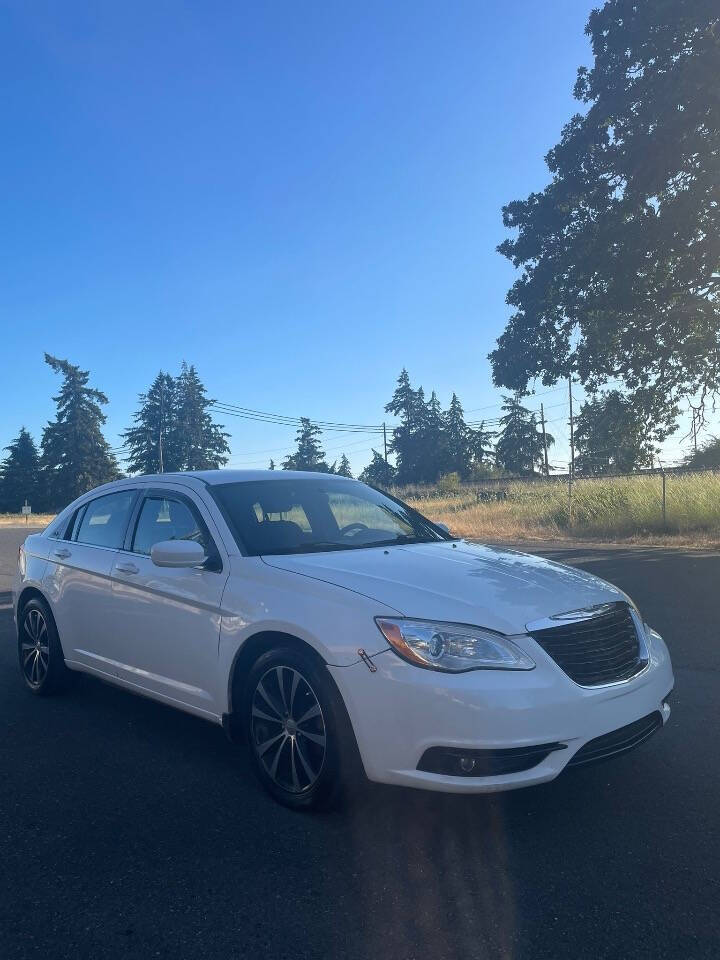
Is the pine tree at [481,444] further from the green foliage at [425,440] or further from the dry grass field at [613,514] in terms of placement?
the dry grass field at [613,514]

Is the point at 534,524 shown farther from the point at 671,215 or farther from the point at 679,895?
the point at 679,895

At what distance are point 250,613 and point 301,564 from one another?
0.35 m

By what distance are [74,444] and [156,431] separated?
801cm

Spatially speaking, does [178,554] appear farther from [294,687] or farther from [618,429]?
[618,429]

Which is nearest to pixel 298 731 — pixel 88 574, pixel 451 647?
pixel 451 647

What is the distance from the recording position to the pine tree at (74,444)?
217 ft

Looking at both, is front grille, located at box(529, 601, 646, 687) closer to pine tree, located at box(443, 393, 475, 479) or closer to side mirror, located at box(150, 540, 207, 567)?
side mirror, located at box(150, 540, 207, 567)

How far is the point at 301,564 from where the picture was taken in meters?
3.96

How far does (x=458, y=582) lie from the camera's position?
3729mm

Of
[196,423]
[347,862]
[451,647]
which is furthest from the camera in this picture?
[196,423]

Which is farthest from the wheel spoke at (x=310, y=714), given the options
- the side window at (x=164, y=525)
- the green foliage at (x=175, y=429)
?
the green foliage at (x=175, y=429)

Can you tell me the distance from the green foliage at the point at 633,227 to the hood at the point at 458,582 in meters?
14.6

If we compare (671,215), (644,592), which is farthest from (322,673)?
(671,215)

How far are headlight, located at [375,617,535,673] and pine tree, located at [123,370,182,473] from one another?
195 ft
